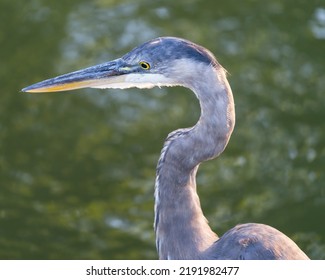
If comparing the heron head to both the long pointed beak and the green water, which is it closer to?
the long pointed beak

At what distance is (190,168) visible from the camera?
3.71 meters

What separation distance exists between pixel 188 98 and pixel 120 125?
472mm

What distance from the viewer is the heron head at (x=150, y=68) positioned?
3.60 metres

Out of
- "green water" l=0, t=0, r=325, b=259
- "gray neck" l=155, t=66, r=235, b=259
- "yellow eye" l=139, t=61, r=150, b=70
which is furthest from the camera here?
"green water" l=0, t=0, r=325, b=259

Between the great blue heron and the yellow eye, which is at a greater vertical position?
the yellow eye

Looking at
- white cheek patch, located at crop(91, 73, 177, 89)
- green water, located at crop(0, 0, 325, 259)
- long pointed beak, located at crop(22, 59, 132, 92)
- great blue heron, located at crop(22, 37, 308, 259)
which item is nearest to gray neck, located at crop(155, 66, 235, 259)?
great blue heron, located at crop(22, 37, 308, 259)

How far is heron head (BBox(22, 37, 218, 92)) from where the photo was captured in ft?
11.8

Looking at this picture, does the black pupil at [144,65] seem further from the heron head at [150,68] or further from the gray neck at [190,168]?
the gray neck at [190,168]

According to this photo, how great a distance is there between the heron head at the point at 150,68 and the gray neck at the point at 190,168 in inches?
2.6

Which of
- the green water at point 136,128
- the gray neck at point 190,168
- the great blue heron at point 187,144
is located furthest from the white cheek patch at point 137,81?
the green water at point 136,128

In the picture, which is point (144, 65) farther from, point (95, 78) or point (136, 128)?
point (136, 128)

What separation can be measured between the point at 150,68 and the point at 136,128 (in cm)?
237

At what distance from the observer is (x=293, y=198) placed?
563 centimetres

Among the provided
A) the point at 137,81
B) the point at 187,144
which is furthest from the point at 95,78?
the point at 187,144
